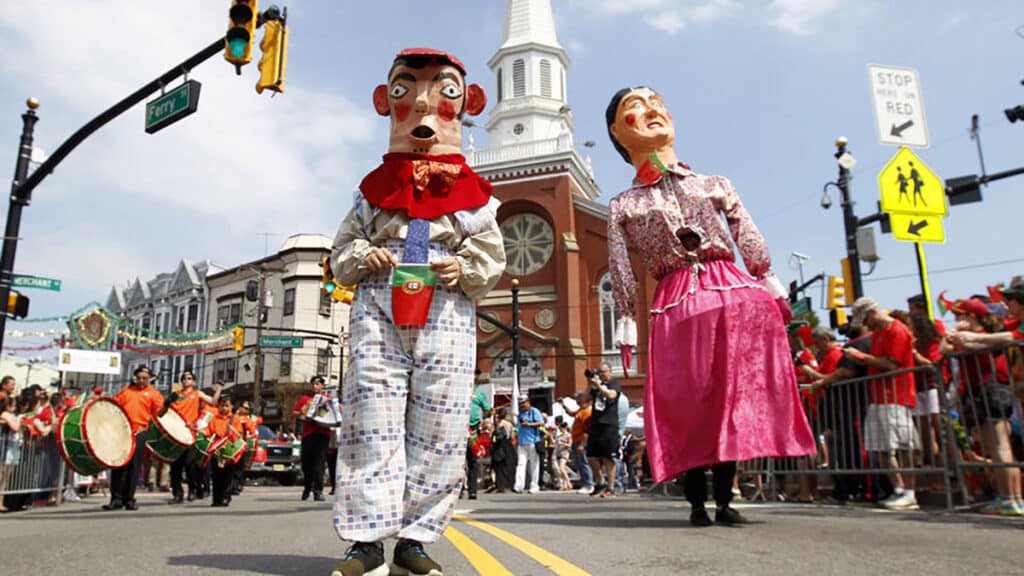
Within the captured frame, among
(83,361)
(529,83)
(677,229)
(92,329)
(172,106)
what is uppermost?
(529,83)

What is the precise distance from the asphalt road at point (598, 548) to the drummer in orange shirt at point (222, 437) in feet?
16.8

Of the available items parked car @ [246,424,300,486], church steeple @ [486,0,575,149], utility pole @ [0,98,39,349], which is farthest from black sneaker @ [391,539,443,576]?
church steeple @ [486,0,575,149]

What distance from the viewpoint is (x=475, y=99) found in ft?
13.0

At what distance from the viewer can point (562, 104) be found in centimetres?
4044

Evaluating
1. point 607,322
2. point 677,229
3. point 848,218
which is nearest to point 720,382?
point 677,229

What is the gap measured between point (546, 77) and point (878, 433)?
119ft

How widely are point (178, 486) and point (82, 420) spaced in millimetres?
2686

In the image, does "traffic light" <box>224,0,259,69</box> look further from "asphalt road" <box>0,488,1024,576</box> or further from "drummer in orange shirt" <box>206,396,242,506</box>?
"asphalt road" <box>0,488,1024,576</box>

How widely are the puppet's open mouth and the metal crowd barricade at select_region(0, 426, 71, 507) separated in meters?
8.38

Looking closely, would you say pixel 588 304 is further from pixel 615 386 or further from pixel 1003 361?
pixel 1003 361

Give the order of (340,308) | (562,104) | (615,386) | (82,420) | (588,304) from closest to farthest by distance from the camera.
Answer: (82,420), (615,386), (588,304), (562,104), (340,308)

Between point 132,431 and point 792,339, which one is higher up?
point 792,339

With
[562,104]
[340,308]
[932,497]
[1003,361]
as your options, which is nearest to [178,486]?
[932,497]

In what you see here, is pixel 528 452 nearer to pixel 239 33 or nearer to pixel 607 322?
pixel 239 33
